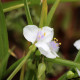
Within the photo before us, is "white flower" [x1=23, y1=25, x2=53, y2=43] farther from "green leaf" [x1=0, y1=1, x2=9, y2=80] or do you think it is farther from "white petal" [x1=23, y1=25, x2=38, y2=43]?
"green leaf" [x1=0, y1=1, x2=9, y2=80]

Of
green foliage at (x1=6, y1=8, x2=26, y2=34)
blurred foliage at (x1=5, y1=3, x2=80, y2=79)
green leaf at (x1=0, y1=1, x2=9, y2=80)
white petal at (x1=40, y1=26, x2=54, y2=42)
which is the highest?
white petal at (x1=40, y1=26, x2=54, y2=42)

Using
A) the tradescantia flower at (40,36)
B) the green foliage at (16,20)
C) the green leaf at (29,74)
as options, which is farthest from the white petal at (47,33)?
the green foliage at (16,20)

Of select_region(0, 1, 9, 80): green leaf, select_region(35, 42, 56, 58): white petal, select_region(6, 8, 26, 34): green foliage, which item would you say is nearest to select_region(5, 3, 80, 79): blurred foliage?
select_region(6, 8, 26, 34): green foliage

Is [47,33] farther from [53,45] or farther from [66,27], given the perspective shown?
[66,27]

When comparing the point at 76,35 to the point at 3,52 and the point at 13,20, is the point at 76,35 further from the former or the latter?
the point at 3,52

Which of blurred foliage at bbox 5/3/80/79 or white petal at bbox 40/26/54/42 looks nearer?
white petal at bbox 40/26/54/42

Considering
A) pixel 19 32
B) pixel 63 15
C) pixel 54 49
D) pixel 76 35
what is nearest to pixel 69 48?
pixel 76 35

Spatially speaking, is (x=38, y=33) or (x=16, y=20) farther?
(x=16, y=20)

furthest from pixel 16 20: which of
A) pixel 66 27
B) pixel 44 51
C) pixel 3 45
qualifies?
pixel 44 51
